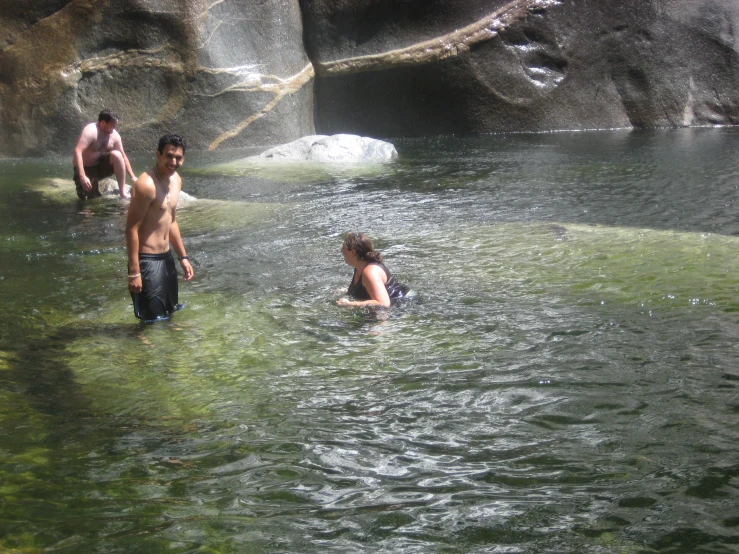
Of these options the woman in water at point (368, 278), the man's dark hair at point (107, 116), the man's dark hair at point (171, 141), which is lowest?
the woman in water at point (368, 278)

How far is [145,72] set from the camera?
54.9 ft

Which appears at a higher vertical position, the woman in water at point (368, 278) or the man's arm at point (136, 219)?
the man's arm at point (136, 219)

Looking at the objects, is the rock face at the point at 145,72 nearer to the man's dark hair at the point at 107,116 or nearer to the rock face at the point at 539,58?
the rock face at the point at 539,58

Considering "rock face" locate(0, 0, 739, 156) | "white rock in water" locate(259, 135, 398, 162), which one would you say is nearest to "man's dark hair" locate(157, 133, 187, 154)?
"white rock in water" locate(259, 135, 398, 162)

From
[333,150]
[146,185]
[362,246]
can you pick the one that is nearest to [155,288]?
[146,185]

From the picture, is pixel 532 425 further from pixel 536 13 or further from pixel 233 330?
pixel 536 13

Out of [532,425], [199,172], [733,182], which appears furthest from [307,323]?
[199,172]

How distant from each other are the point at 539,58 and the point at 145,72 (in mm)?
8846

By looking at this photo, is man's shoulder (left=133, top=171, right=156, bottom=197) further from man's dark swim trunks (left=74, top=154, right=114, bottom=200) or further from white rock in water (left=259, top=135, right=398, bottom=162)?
white rock in water (left=259, top=135, right=398, bottom=162)

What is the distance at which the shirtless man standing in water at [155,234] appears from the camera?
5.93 metres

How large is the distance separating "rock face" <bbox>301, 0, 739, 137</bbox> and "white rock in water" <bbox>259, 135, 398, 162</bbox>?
4099mm

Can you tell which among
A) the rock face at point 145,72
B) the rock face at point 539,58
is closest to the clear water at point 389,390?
the rock face at point 145,72

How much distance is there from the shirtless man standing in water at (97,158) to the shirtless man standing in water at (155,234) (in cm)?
522

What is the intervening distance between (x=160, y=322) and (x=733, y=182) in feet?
28.4
